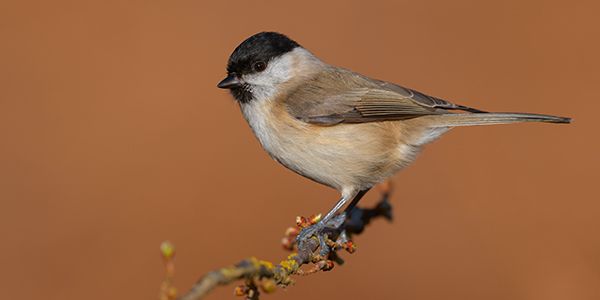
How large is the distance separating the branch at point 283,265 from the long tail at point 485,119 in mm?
479

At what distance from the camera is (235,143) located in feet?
21.1

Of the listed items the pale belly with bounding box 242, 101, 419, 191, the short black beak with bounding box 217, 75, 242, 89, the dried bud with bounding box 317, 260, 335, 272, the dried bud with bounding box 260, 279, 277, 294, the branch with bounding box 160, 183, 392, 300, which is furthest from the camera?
the short black beak with bounding box 217, 75, 242, 89

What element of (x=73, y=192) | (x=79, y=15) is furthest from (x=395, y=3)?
(x=73, y=192)

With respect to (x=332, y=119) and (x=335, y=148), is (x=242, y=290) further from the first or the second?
(x=332, y=119)

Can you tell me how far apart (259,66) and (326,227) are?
0.97m

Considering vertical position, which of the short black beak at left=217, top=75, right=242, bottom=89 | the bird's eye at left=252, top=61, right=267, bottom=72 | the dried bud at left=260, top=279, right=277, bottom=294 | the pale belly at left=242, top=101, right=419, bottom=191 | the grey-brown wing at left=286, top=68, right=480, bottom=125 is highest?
the bird's eye at left=252, top=61, right=267, bottom=72

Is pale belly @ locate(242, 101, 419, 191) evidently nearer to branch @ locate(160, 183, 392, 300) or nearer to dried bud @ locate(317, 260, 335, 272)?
branch @ locate(160, 183, 392, 300)

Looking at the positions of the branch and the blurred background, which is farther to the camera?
the blurred background

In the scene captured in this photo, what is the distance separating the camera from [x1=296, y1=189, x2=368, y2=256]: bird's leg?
3282 millimetres

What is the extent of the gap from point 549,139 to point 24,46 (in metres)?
5.16

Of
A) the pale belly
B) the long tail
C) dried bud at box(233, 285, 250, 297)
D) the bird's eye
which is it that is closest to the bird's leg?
the pale belly

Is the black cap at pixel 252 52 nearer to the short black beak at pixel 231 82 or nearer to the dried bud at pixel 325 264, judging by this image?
the short black beak at pixel 231 82

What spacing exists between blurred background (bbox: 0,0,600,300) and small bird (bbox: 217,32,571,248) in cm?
160

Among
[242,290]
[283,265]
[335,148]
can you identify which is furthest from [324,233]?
[242,290]
